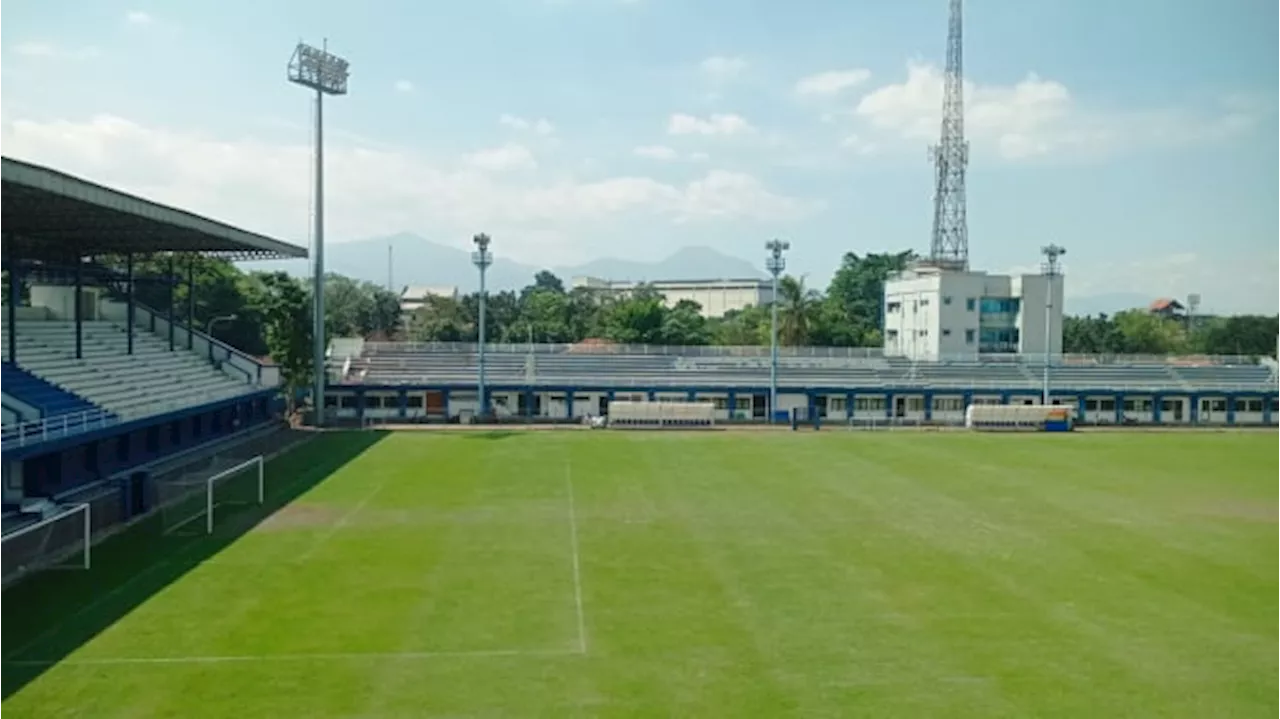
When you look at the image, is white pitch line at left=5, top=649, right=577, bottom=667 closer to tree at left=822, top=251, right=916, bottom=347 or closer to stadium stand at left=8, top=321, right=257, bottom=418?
stadium stand at left=8, top=321, right=257, bottom=418

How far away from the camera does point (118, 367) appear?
38.2 metres

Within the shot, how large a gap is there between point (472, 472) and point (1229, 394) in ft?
161

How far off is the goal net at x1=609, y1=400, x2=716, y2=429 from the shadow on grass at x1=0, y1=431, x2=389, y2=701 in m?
26.2

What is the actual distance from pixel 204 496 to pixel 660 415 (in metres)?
28.5

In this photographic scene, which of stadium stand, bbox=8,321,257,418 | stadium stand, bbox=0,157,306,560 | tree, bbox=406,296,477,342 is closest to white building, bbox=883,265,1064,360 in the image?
tree, bbox=406,296,477,342

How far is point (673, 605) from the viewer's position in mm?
19516

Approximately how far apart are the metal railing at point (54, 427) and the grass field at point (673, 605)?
11.1ft

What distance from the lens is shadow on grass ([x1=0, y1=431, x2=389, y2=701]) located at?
53.9 ft

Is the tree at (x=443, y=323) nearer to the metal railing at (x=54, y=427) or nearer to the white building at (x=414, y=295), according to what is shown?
the white building at (x=414, y=295)

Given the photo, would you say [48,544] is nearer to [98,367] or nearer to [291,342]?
[98,367]

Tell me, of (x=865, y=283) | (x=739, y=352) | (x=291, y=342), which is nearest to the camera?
(x=291, y=342)

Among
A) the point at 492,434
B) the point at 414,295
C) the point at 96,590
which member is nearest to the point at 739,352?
the point at 492,434

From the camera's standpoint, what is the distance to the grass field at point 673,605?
1494cm

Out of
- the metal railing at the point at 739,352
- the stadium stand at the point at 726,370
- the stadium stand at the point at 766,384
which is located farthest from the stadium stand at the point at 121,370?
the metal railing at the point at 739,352
